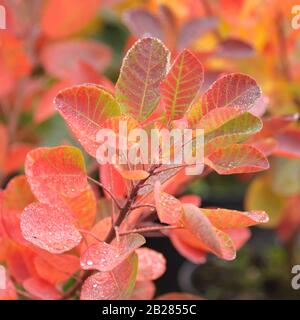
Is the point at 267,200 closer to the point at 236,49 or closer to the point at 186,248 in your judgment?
the point at 236,49

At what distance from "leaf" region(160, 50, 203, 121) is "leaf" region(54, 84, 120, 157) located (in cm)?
4

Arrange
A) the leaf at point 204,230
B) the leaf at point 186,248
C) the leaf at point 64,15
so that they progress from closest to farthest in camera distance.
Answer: the leaf at point 204,230
the leaf at point 186,248
the leaf at point 64,15

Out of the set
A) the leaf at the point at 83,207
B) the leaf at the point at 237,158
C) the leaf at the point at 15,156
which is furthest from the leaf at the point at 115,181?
the leaf at the point at 15,156

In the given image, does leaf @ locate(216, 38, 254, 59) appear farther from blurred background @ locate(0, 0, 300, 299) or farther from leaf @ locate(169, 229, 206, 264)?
leaf @ locate(169, 229, 206, 264)

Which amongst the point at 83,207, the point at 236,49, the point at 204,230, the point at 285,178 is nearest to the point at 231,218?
the point at 204,230

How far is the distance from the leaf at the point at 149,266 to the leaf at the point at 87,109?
0.17m

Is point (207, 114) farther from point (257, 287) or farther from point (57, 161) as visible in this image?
point (257, 287)

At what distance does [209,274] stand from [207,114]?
0.90m

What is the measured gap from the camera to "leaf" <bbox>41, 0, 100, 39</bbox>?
1048 mm

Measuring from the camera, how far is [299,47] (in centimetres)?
113

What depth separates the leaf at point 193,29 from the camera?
0.97 metres

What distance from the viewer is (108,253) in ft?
1.65

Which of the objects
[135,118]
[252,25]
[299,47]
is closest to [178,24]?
[252,25]

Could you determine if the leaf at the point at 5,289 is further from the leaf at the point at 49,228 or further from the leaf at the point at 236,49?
the leaf at the point at 236,49
